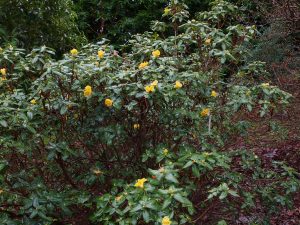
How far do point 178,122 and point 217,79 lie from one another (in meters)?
0.59

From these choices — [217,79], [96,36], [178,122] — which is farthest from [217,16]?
[96,36]

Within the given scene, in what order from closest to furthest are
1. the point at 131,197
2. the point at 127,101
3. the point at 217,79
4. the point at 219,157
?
the point at 131,197 → the point at 219,157 → the point at 127,101 → the point at 217,79

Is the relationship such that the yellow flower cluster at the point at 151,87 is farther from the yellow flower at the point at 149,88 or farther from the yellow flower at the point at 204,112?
the yellow flower at the point at 204,112

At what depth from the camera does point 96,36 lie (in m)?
10.2

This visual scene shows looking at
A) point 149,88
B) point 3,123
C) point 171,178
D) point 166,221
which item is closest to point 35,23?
point 3,123

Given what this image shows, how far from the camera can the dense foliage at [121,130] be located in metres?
2.45

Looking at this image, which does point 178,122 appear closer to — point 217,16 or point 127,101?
point 127,101

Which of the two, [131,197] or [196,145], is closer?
[131,197]

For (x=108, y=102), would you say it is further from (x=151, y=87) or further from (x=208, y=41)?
(x=208, y=41)

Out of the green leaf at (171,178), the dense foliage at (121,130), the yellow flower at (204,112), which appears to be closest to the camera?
the green leaf at (171,178)

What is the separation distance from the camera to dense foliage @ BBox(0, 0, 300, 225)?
8.02 ft

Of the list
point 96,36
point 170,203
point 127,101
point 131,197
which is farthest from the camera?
point 96,36

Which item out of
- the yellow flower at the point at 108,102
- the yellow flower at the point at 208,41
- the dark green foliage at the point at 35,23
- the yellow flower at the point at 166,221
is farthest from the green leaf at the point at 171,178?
the dark green foliage at the point at 35,23

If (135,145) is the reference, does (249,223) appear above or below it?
below
